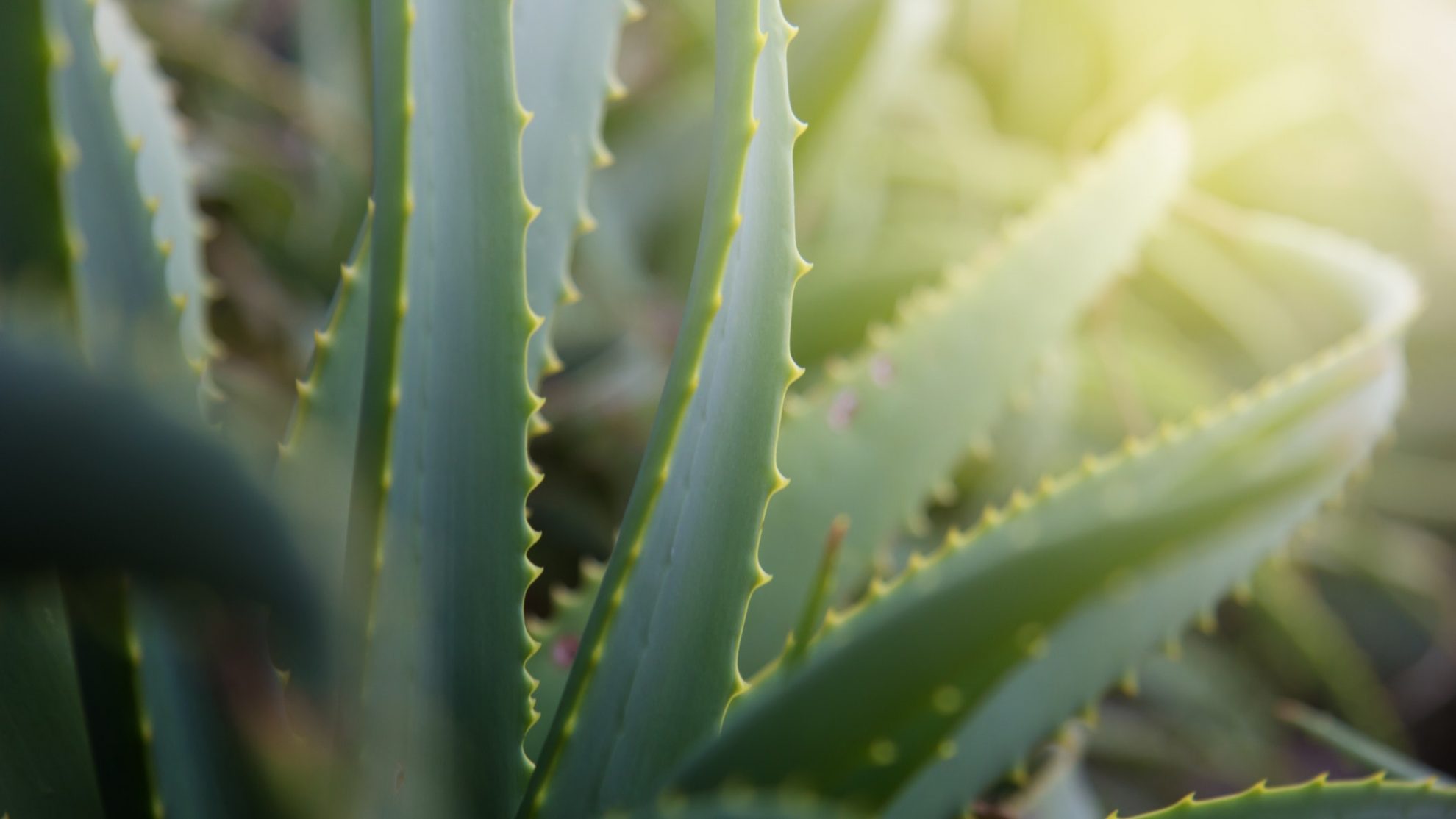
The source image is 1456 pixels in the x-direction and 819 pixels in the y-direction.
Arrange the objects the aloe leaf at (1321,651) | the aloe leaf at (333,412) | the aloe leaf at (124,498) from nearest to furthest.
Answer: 1. the aloe leaf at (124,498)
2. the aloe leaf at (333,412)
3. the aloe leaf at (1321,651)

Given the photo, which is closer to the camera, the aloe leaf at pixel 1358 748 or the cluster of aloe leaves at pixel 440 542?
the cluster of aloe leaves at pixel 440 542

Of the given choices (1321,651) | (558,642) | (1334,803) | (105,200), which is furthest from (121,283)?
(1321,651)

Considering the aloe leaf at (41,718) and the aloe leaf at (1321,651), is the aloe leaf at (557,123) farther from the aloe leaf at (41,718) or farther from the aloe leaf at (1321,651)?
the aloe leaf at (1321,651)

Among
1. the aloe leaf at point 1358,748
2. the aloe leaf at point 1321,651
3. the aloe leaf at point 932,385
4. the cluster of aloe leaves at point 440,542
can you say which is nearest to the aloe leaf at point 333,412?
the cluster of aloe leaves at point 440,542

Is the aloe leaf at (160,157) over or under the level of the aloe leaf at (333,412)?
over

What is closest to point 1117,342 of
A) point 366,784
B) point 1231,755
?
point 1231,755

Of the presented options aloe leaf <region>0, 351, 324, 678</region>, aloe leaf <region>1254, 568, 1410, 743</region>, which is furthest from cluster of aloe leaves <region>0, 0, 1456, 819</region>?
aloe leaf <region>1254, 568, 1410, 743</region>

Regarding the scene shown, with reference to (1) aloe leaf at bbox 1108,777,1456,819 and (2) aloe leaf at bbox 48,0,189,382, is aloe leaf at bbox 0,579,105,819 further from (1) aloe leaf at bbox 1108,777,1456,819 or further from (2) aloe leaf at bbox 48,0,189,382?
(1) aloe leaf at bbox 1108,777,1456,819
